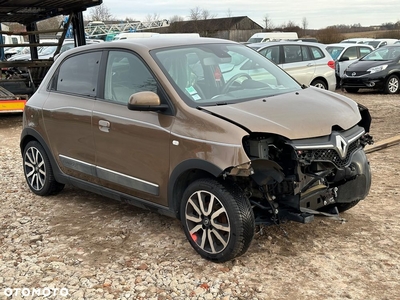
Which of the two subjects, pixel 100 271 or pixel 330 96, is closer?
pixel 100 271

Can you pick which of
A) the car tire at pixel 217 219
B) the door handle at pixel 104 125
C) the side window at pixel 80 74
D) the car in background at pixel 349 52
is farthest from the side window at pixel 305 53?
the car tire at pixel 217 219

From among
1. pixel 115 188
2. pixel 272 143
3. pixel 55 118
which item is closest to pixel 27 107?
pixel 55 118

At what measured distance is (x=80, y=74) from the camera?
4965 millimetres

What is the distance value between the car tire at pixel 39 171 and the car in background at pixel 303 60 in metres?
8.03

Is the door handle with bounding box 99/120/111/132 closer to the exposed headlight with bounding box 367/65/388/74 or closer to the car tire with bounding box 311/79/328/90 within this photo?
the car tire with bounding box 311/79/328/90

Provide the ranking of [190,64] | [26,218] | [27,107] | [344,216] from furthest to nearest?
[27,107] < [26,218] < [344,216] < [190,64]

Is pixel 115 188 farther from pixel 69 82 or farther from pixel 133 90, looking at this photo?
pixel 69 82

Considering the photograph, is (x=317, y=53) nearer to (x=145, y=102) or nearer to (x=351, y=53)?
(x=351, y=53)

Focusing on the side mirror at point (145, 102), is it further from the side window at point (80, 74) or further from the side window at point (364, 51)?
the side window at point (364, 51)

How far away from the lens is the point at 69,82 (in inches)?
202

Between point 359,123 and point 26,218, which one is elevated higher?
point 359,123

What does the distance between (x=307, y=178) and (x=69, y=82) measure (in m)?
2.82

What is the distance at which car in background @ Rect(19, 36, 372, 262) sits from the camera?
141 inches

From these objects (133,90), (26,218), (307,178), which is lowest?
(26,218)
